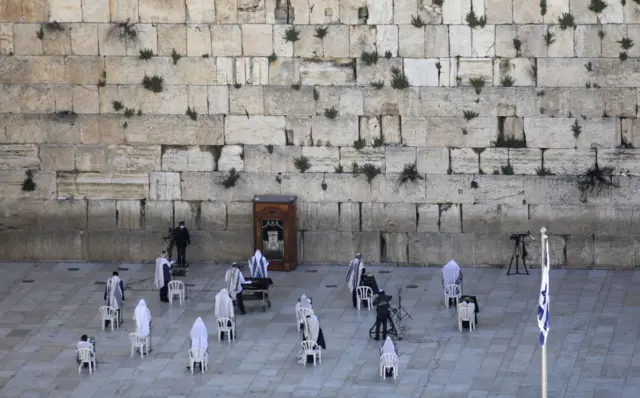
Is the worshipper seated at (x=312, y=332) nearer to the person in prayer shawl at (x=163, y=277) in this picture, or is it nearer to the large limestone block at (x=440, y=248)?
the person in prayer shawl at (x=163, y=277)

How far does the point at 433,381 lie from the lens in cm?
3838

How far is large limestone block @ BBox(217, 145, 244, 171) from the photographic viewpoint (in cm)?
4728

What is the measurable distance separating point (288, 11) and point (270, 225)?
560 cm

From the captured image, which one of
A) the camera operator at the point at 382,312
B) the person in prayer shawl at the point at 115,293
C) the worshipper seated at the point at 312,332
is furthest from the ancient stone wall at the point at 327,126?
the worshipper seated at the point at 312,332

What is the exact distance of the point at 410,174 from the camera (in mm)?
46625

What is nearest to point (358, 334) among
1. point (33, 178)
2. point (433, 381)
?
point (433, 381)

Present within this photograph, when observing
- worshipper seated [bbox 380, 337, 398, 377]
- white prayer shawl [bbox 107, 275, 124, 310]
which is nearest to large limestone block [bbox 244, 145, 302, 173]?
white prayer shawl [bbox 107, 275, 124, 310]

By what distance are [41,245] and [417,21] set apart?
1177 centimetres

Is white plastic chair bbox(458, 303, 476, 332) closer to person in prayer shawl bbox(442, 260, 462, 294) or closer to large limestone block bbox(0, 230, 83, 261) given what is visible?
person in prayer shawl bbox(442, 260, 462, 294)

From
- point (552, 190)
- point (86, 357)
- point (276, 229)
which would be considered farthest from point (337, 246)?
point (86, 357)

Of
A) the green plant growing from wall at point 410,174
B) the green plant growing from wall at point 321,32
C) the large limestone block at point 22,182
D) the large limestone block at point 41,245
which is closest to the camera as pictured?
the green plant growing from wall at point 321,32

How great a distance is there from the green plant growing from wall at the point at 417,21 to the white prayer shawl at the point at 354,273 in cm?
637

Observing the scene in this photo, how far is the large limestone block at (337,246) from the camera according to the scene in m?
47.2

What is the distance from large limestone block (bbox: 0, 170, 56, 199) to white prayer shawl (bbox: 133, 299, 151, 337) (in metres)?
8.62
